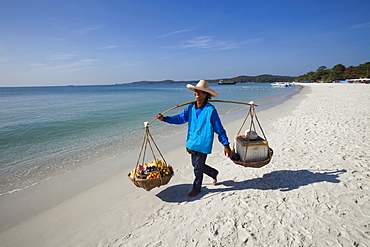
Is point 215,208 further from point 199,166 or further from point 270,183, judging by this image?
point 270,183

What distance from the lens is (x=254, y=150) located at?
3.15m

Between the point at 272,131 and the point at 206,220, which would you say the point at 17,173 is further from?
the point at 272,131

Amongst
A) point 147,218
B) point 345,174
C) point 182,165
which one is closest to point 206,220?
point 147,218

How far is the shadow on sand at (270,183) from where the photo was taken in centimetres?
329

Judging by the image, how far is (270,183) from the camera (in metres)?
3.43

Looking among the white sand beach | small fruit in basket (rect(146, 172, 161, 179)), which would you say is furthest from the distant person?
the white sand beach

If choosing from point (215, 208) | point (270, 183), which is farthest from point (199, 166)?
point (270, 183)

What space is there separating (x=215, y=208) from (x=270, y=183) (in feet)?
3.95

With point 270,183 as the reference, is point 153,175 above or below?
above

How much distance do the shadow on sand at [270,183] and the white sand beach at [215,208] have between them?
15 mm

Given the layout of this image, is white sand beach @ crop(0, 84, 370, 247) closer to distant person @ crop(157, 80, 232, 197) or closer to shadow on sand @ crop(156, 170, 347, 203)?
shadow on sand @ crop(156, 170, 347, 203)

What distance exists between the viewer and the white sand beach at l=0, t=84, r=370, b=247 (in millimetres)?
2318

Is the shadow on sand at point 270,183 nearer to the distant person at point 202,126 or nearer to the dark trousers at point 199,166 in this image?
the dark trousers at point 199,166

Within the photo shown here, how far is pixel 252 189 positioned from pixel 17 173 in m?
5.55
